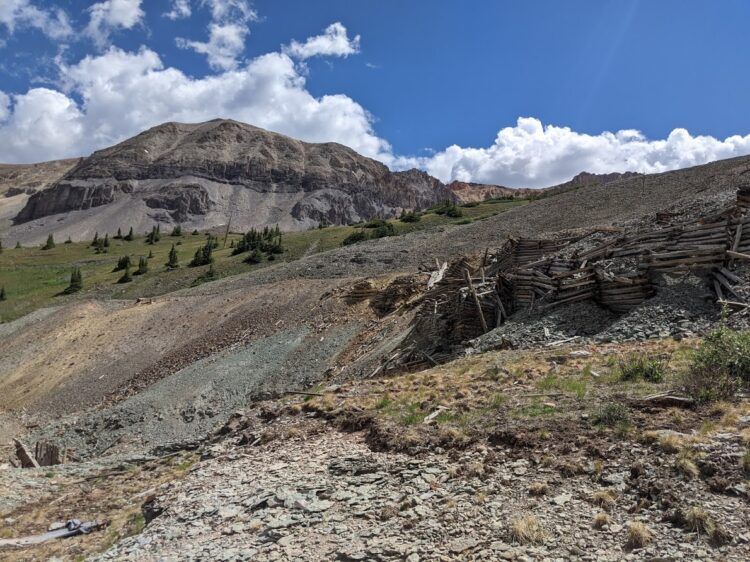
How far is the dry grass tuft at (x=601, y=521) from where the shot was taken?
5.47 metres

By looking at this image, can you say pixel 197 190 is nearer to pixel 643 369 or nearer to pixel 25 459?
pixel 25 459

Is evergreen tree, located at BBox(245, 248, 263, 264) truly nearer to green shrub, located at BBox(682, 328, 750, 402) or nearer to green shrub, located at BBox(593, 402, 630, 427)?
green shrub, located at BBox(682, 328, 750, 402)

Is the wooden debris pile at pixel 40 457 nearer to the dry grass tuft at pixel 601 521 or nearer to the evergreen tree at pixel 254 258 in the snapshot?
the dry grass tuft at pixel 601 521

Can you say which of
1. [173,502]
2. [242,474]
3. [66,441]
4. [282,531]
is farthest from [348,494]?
[66,441]

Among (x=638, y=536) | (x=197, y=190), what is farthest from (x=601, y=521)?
(x=197, y=190)

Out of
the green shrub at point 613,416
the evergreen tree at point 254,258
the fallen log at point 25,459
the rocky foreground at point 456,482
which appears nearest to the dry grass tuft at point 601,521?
the rocky foreground at point 456,482

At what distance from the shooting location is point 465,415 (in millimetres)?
9258

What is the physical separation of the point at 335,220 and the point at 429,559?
548ft

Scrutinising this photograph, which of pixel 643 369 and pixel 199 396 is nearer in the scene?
pixel 643 369

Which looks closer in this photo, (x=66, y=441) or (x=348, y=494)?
(x=348, y=494)

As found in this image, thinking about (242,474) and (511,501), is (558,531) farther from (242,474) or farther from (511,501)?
(242,474)

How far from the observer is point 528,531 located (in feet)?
18.1

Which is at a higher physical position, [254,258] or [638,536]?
[254,258]

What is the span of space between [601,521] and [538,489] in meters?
0.92
